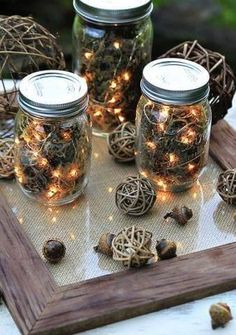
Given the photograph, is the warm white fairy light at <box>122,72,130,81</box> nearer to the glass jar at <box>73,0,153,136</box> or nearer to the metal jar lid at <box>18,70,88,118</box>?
the glass jar at <box>73,0,153,136</box>

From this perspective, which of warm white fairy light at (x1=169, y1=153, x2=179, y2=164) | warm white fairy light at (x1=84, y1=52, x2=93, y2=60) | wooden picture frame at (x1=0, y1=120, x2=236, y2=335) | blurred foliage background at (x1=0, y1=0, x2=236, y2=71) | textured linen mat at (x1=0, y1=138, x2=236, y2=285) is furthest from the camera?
blurred foliage background at (x1=0, y1=0, x2=236, y2=71)

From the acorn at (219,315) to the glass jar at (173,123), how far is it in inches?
10.8

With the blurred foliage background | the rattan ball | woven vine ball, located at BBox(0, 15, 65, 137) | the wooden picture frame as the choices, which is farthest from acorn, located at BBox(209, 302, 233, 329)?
the blurred foliage background

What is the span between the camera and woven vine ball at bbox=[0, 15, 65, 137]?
4.22ft

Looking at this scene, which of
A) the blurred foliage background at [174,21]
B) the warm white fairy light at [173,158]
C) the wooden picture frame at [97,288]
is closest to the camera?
the wooden picture frame at [97,288]

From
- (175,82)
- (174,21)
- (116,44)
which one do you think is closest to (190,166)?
(175,82)

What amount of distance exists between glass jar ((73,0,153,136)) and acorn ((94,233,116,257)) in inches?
12.4

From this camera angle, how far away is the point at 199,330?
1036 mm

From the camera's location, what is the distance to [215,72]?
1.33m

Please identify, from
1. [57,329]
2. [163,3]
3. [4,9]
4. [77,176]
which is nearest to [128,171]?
[77,176]

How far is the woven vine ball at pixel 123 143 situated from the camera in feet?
4.27

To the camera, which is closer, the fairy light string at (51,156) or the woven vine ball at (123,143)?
the fairy light string at (51,156)

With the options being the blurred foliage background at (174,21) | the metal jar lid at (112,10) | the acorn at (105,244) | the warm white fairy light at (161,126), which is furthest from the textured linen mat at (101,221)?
the blurred foliage background at (174,21)

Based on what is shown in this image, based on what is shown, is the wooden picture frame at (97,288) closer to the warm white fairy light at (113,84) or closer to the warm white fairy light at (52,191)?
the warm white fairy light at (52,191)
